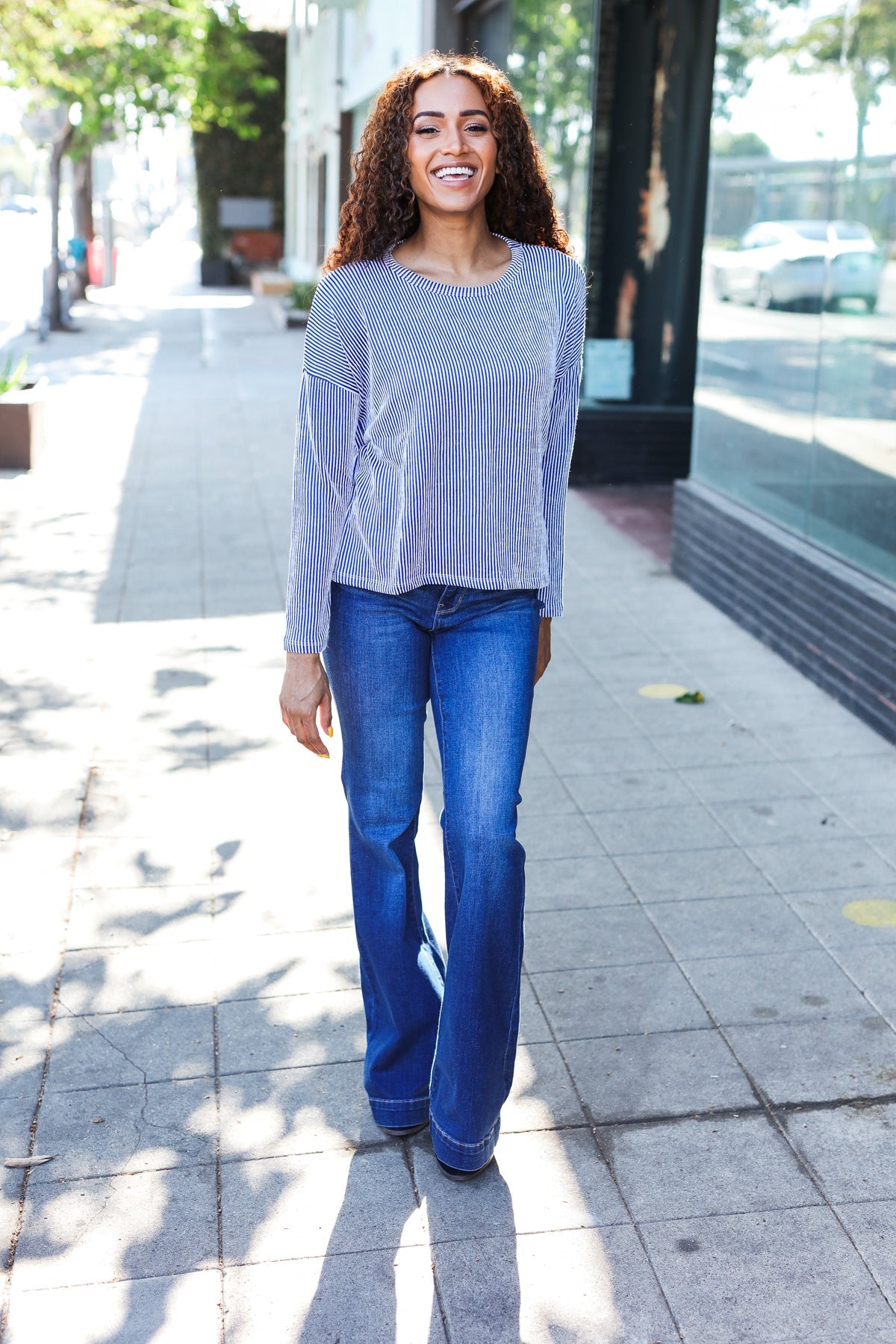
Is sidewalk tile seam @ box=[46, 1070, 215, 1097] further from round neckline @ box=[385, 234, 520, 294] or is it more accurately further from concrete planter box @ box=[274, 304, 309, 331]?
concrete planter box @ box=[274, 304, 309, 331]

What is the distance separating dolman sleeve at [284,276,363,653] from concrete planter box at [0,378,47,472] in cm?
914

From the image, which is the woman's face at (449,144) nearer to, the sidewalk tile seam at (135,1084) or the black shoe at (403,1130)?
the black shoe at (403,1130)

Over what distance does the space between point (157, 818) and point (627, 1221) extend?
7.99 feet

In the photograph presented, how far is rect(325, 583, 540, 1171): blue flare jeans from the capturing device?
2.77 meters

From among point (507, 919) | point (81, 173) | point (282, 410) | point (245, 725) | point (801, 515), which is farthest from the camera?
point (81, 173)

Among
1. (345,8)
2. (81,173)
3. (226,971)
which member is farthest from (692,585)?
(81,173)

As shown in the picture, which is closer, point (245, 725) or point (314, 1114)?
point (314, 1114)

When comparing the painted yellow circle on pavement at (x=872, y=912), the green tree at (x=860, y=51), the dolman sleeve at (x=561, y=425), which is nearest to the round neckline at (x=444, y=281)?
the dolman sleeve at (x=561, y=425)

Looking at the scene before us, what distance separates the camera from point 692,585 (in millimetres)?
8086

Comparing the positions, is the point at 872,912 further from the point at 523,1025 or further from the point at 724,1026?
the point at 523,1025

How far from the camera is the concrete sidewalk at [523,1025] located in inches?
107

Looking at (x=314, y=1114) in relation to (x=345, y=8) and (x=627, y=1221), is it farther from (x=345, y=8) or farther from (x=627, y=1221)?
(x=345, y=8)

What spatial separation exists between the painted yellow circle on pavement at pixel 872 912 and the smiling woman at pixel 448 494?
161 centimetres

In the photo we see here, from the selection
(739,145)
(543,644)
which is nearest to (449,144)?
Answer: (543,644)
